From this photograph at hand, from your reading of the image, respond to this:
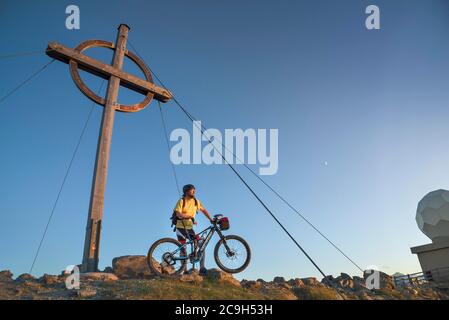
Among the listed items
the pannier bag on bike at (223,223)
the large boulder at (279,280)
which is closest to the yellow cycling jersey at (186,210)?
the pannier bag on bike at (223,223)

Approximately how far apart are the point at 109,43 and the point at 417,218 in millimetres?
27530

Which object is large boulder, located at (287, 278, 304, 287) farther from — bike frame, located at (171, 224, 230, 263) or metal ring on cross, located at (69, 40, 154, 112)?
metal ring on cross, located at (69, 40, 154, 112)

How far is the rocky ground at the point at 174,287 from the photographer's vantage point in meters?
A: 5.62

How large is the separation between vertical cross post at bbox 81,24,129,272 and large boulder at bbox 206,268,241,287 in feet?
9.68

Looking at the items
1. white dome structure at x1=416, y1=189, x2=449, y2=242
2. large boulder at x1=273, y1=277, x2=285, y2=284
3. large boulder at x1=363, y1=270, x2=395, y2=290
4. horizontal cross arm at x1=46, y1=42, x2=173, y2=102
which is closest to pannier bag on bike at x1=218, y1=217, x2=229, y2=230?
large boulder at x1=273, y1=277, x2=285, y2=284

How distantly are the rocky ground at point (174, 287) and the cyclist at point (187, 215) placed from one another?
90cm

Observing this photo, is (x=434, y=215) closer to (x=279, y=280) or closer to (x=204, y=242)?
(x=279, y=280)

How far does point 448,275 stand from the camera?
1867cm

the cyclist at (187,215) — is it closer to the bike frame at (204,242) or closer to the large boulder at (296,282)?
the bike frame at (204,242)

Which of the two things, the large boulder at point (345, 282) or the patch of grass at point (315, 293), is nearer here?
the patch of grass at point (315, 293)

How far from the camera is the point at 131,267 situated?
775 cm

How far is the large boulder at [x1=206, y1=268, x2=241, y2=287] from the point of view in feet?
22.2

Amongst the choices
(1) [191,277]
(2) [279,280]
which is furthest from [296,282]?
(1) [191,277]
